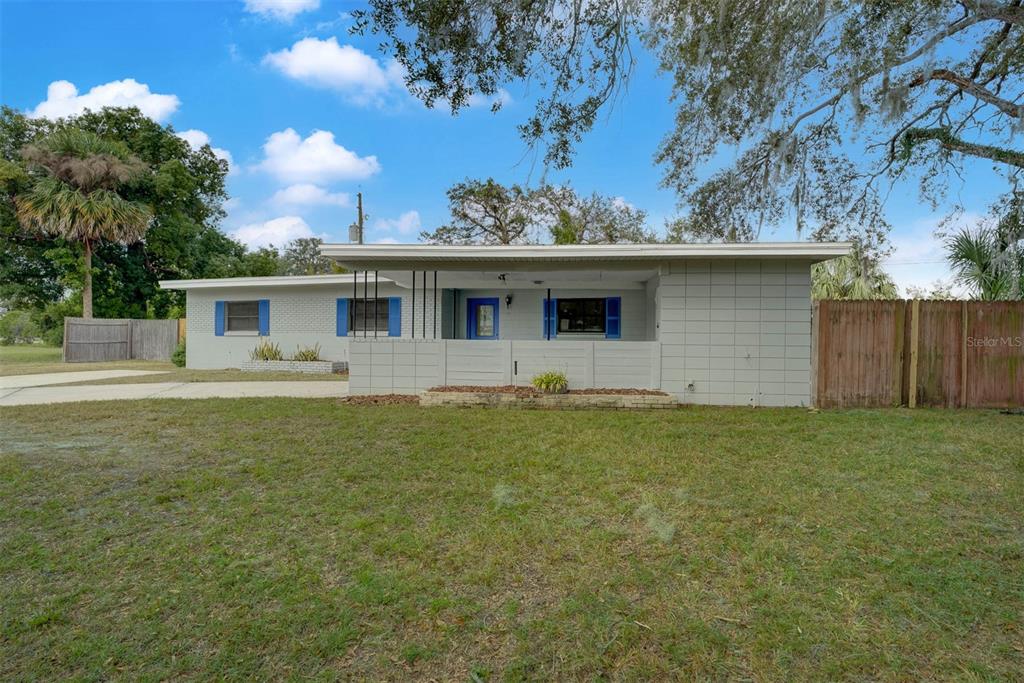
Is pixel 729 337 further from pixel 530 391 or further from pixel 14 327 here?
pixel 14 327

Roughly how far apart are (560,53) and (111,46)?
24.4 feet

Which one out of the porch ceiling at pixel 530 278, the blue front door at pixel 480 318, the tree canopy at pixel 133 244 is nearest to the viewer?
the porch ceiling at pixel 530 278

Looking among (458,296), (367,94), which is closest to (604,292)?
(458,296)

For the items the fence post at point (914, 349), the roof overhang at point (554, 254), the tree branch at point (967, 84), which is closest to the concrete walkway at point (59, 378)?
the roof overhang at point (554, 254)

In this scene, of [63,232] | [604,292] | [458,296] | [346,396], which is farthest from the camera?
[63,232]

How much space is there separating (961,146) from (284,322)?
51.4ft

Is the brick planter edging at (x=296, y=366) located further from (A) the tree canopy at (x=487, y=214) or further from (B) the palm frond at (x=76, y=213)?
(B) the palm frond at (x=76, y=213)

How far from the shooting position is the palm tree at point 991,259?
29.3 ft

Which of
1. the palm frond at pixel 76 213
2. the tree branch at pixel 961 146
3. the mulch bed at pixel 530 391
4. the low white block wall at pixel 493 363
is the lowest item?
the mulch bed at pixel 530 391

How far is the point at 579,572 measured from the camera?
9.63 feet

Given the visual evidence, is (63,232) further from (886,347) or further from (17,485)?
(886,347)

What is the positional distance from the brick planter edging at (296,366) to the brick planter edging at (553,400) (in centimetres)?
648

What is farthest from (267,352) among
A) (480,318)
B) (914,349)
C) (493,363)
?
(914,349)

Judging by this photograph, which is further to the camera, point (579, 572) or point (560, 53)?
point (560, 53)
